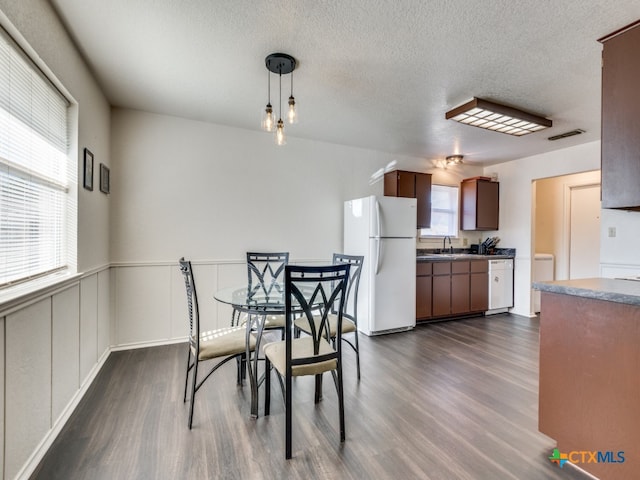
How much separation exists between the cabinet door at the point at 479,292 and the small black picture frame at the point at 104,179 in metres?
4.67

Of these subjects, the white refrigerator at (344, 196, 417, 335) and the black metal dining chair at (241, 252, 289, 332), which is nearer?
the black metal dining chair at (241, 252, 289, 332)

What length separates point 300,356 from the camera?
1.79 metres

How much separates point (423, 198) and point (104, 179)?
3948mm

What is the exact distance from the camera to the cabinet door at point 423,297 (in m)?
4.16

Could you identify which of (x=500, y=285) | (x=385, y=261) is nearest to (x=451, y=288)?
(x=500, y=285)

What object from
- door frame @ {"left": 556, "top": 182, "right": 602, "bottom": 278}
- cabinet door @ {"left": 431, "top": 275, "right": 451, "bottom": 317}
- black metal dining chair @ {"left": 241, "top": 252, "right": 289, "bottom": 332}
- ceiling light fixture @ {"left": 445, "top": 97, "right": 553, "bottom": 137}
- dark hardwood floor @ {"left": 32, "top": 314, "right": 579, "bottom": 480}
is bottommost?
dark hardwood floor @ {"left": 32, "top": 314, "right": 579, "bottom": 480}

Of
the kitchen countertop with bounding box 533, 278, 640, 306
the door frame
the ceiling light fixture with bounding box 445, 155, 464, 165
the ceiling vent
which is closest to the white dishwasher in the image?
the door frame

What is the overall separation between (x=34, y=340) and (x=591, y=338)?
273cm

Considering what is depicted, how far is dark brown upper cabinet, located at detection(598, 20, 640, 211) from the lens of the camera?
1.65m

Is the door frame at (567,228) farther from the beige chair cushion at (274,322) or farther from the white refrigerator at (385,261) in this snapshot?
the beige chair cushion at (274,322)

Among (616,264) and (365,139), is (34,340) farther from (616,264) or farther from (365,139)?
(616,264)

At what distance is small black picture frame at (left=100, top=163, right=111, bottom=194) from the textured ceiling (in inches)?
26.8

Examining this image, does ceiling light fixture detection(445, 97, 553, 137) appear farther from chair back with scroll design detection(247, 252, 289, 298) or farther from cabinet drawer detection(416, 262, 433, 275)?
chair back with scroll design detection(247, 252, 289, 298)

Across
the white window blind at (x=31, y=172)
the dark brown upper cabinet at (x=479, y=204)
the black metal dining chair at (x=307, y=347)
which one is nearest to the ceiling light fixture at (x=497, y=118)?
the dark brown upper cabinet at (x=479, y=204)
